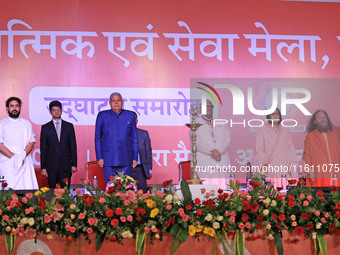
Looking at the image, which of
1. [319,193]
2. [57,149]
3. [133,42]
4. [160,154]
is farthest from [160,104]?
[319,193]

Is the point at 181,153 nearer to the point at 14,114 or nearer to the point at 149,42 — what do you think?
the point at 149,42

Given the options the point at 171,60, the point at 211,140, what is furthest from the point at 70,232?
the point at 171,60

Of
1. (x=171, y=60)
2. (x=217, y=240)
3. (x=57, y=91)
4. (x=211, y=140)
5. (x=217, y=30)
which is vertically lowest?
(x=217, y=240)

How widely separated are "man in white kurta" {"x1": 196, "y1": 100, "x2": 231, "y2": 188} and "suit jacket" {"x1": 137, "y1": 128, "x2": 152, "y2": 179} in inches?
24.9

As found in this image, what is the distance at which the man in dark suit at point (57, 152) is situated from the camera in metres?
5.69

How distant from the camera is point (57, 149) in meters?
5.71

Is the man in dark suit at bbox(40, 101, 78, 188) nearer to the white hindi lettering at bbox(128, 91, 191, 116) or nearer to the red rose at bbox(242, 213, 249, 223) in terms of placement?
the white hindi lettering at bbox(128, 91, 191, 116)

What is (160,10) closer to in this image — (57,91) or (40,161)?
(57,91)

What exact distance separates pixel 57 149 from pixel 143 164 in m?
1.07

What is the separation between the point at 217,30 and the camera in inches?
252

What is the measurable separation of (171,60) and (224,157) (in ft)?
4.88

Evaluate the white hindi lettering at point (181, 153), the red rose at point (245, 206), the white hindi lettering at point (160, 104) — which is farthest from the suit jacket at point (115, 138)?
the red rose at point (245, 206)

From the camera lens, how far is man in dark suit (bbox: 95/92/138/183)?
531 centimetres

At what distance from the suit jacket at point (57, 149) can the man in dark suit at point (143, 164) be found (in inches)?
30.7
